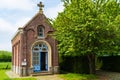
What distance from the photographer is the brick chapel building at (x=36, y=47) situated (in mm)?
29469

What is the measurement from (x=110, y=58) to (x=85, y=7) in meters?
13.1

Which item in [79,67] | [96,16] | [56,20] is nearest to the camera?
[96,16]

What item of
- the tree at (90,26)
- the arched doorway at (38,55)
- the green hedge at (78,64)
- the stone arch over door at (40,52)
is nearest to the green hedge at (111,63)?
the green hedge at (78,64)

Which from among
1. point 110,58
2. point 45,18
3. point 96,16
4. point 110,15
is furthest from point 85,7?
point 110,58

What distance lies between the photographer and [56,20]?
25.8m

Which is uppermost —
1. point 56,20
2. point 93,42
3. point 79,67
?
point 56,20

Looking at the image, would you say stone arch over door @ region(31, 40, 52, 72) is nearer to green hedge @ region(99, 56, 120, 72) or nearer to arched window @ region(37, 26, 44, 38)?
arched window @ region(37, 26, 44, 38)

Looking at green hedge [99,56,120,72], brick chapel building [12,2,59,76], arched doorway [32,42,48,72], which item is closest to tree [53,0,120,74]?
brick chapel building [12,2,59,76]

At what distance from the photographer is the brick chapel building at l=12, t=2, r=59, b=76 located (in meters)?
29.5

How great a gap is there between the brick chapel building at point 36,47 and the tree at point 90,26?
17.2ft

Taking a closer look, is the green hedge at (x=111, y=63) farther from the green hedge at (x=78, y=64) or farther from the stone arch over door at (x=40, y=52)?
the stone arch over door at (x=40, y=52)

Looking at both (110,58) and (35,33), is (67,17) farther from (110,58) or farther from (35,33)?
(110,58)

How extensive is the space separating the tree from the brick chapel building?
5.24m

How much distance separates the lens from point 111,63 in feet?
112
